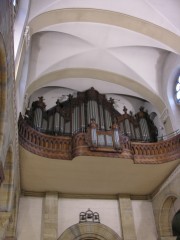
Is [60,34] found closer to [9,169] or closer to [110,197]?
[9,169]

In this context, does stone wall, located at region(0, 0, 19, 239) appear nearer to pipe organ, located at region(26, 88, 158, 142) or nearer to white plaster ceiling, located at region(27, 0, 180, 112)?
pipe organ, located at region(26, 88, 158, 142)

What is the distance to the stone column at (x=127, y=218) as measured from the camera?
9719mm

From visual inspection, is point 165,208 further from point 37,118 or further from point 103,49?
point 103,49

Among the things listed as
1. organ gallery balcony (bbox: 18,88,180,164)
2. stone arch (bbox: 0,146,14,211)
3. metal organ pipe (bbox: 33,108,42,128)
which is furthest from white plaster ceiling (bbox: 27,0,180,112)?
stone arch (bbox: 0,146,14,211)

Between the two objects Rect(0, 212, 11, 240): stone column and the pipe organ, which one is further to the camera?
the pipe organ

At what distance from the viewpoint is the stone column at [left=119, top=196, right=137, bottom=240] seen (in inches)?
383

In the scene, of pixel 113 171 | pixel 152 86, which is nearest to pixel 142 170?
pixel 113 171

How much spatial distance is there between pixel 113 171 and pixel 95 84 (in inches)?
188

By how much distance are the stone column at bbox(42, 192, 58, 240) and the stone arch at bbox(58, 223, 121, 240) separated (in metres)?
0.43

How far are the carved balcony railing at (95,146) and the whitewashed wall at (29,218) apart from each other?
2754mm

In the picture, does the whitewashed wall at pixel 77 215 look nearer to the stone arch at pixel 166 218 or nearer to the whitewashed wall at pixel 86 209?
the whitewashed wall at pixel 86 209

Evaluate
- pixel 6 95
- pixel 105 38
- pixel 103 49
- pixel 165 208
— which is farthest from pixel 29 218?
pixel 105 38

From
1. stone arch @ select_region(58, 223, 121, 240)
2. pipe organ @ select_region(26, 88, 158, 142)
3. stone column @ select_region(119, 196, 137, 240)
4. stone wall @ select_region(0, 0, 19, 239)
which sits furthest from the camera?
pipe organ @ select_region(26, 88, 158, 142)

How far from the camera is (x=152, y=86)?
1119 centimetres
